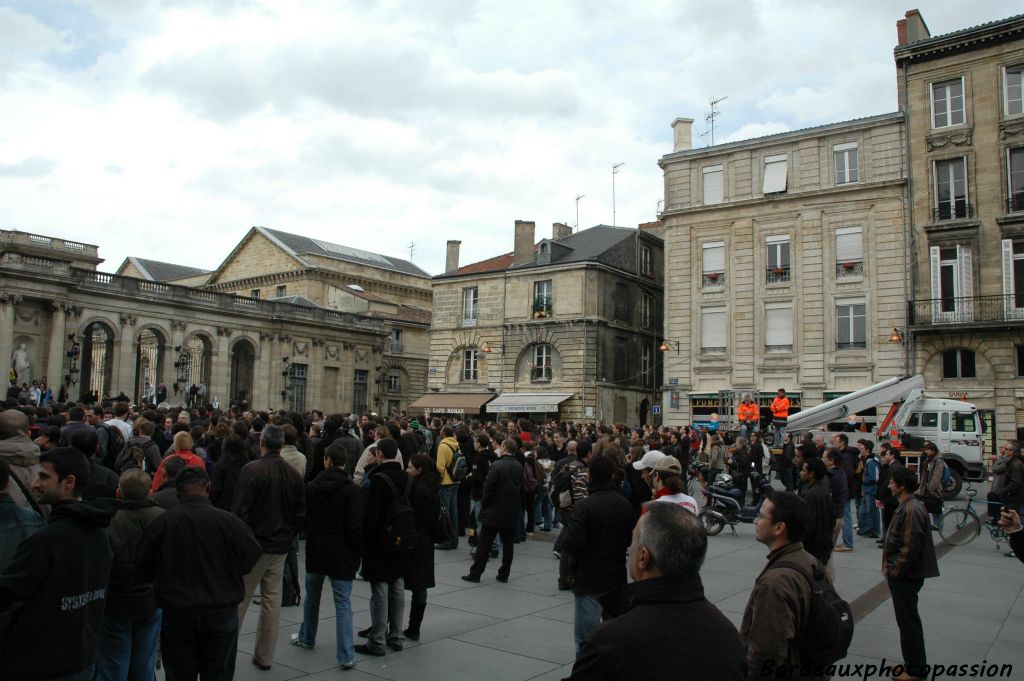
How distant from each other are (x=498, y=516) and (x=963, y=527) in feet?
29.4

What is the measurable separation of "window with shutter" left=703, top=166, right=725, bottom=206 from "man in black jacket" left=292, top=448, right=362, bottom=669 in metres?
27.6

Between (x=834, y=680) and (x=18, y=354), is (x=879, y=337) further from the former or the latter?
(x=18, y=354)

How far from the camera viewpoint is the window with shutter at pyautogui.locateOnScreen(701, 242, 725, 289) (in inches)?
1228

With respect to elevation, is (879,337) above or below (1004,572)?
above

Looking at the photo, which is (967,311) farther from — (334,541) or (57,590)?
(57,590)

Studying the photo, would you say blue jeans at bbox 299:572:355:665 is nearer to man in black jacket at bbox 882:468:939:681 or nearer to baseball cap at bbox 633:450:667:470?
baseball cap at bbox 633:450:667:470

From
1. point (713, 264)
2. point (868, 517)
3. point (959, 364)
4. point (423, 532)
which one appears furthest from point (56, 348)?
point (959, 364)

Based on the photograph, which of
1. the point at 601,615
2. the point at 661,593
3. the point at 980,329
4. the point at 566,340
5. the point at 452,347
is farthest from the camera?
the point at 452,347

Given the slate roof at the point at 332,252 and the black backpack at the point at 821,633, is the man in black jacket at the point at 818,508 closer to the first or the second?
the black backpack at the point at 821,633

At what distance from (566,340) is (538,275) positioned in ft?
11.2

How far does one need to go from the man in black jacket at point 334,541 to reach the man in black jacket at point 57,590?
2335mm

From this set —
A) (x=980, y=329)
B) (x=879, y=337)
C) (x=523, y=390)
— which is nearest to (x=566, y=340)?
(x=523, y=390)

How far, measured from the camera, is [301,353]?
40.9 m

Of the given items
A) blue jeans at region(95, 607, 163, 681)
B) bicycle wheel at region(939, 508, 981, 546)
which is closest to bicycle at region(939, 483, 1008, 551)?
bicycle wheel at region(939, 508, 981, 546)
